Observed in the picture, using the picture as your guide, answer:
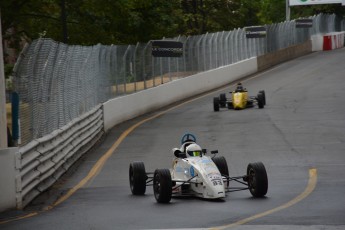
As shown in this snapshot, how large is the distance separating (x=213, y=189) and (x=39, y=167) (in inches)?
158

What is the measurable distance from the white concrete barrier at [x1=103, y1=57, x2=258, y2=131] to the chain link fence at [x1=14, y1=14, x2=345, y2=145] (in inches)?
12.1

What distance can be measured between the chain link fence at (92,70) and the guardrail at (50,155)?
0.22m

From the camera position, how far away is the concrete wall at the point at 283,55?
187 feet

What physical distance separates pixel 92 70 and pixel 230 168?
902cm

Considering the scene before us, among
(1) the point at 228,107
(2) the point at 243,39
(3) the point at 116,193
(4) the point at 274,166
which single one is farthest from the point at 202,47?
(3) the point at 116,193

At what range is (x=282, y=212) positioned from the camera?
1389 cm

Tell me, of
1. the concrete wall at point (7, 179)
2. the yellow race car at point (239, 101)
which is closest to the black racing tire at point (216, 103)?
the yellow race car at point (239, 101)

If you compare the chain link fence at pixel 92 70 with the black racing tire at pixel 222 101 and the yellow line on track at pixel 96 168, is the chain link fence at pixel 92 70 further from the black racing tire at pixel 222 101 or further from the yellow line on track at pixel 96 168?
the black racing tire at pixel 222 101

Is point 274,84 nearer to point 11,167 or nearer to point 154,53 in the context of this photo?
point 154,53

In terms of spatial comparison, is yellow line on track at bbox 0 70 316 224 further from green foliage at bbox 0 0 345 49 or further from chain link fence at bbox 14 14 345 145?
green foliage at bbox 0 0 345 49

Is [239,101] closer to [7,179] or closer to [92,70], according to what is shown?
[92,70]

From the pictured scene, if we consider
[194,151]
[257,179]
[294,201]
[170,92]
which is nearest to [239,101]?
[170,92]

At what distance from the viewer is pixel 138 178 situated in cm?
1689

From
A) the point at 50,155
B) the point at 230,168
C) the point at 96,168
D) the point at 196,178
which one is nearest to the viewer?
the point at 196,178
